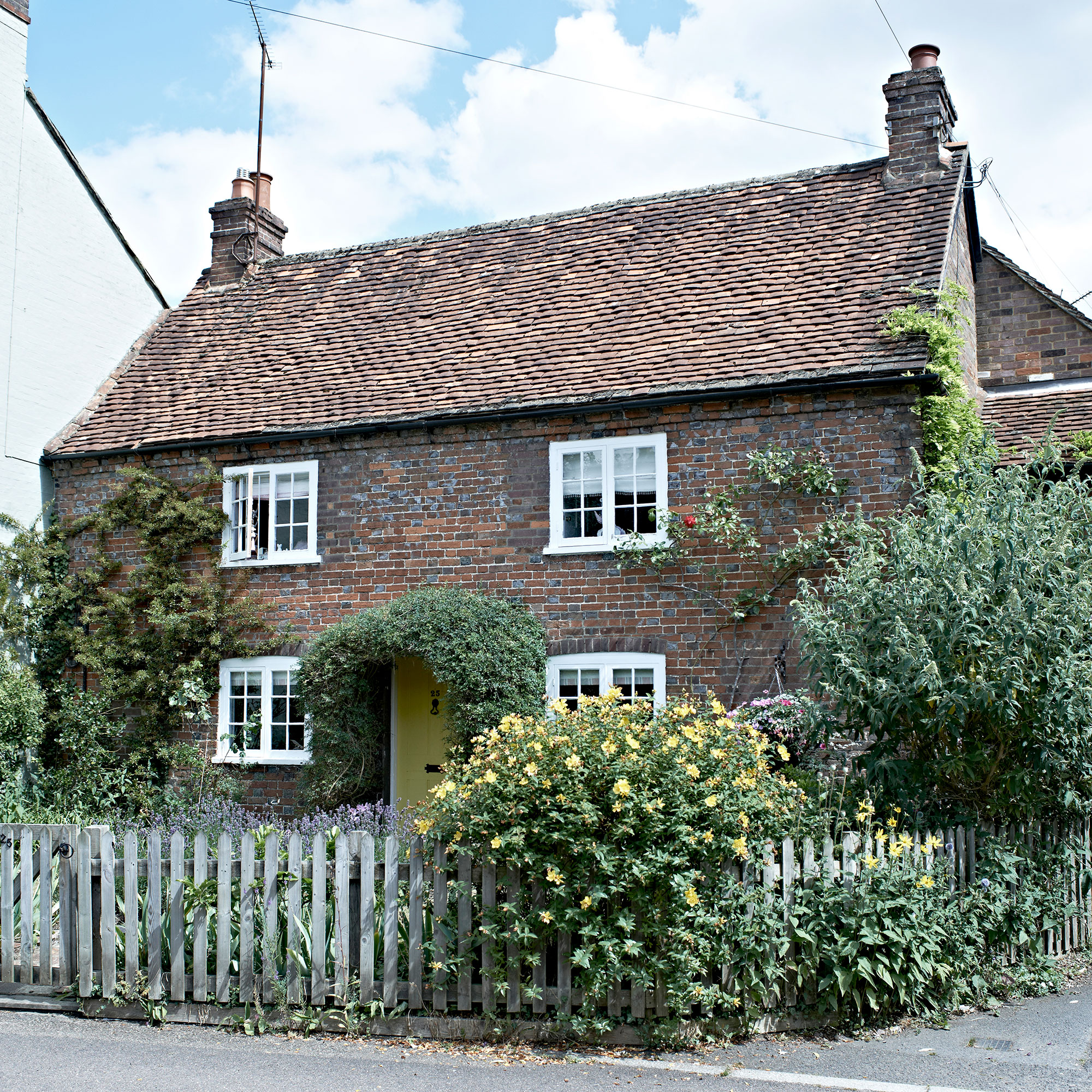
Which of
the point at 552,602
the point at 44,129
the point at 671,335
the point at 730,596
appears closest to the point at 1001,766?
the point at 730,596

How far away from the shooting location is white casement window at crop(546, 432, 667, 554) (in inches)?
484

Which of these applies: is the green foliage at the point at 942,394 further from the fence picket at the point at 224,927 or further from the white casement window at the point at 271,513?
the fence picket at the point at 224,927

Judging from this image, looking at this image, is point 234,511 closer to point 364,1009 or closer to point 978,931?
point 364,1009

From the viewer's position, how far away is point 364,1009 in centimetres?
669

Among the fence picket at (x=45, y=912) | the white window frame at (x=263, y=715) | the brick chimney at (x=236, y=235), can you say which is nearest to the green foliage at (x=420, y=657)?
the white window frame at (x=263, y=715)

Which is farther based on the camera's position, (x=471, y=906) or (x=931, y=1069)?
(x=471, y=906)

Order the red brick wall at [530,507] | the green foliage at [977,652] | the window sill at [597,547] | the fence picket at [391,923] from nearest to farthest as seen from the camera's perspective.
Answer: the fence picket at [391,923]
the green foliage at [977,652]
the red brick wall at [530,507]
the window sill at [597,547]

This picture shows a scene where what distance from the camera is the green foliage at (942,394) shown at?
36.7 feet

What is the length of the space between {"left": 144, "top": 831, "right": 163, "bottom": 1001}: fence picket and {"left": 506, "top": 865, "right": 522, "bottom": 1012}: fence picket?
2237 mm

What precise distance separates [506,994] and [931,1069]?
2.37 metres

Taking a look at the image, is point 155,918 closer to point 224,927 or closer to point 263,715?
point 224,927

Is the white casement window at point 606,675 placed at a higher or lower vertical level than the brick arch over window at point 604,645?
lower

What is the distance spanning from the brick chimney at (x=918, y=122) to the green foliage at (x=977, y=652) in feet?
22.7

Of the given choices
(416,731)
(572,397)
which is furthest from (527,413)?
(416,731)
